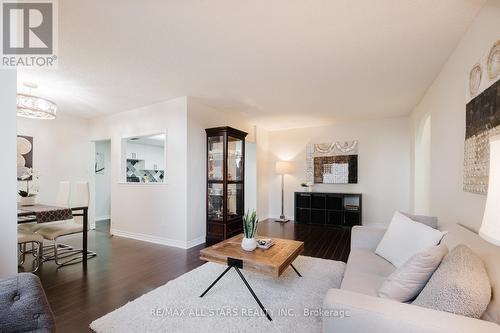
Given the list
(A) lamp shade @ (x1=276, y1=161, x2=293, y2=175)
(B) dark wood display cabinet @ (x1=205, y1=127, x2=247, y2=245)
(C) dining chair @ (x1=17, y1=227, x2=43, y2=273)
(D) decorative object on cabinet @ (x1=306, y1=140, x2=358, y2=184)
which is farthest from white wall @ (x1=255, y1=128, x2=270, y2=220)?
(C) dining chair @ (x1=17, y1=227, x2=43, y2=273)

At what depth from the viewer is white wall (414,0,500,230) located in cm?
171

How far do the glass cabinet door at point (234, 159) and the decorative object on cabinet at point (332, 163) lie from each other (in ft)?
7.10

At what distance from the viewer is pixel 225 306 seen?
2.01 m

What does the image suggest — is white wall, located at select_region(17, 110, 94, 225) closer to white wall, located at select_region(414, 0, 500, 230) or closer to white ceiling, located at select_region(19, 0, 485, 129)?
white ceiling, located at select_region(19, 0, 485, 129)

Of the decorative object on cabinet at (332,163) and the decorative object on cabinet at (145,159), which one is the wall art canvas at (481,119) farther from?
the decorative object on cabinet at (145,159)

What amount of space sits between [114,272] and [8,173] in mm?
A: 1815

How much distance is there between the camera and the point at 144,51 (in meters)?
2.38

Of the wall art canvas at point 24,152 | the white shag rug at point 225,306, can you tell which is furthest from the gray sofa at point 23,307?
the wall art canvas at point 24,152

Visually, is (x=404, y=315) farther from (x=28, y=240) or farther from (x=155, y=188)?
(x=155, y=188)

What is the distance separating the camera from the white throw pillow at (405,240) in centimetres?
171

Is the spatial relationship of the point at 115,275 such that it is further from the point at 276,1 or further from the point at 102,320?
the point at 276,1

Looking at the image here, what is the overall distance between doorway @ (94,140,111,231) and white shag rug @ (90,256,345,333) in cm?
470

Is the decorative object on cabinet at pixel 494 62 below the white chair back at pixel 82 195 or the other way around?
the other way around

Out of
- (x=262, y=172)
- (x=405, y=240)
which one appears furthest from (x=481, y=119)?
(x=262, y=172)
